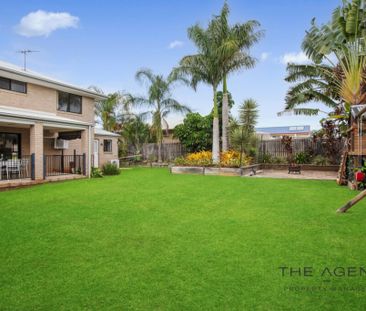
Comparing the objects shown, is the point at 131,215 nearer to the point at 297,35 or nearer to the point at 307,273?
the point at 307,273

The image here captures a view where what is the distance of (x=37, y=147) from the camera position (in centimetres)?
1241

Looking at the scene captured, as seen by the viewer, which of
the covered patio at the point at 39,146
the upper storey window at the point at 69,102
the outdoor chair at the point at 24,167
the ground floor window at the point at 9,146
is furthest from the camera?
the upper storey window at the point at 69,102

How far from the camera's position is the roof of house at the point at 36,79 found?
1251cm

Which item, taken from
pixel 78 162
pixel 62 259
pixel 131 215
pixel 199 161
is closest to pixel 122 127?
pixel 78 162

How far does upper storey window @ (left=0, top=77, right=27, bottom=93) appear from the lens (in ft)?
42.0

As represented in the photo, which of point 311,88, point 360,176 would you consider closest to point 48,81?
point 311,88

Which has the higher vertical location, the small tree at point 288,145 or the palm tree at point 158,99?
the palm tree at point 158,99

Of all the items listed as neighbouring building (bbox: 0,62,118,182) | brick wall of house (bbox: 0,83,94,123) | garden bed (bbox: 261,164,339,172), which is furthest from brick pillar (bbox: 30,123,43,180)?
garden bed (bbox: 261,164,339,172)

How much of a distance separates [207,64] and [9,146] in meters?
12.0

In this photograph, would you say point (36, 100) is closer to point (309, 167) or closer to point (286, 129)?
point (309, 167)

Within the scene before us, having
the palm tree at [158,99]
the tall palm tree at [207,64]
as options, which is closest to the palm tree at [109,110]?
the palm tree at [158,99]

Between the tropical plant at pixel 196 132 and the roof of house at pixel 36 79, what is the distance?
7.70 meters

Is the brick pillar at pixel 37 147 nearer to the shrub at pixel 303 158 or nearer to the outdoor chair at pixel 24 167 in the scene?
the outdoor chair at pixel 24 167

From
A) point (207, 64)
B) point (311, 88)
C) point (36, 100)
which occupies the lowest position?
point (36, 100)
